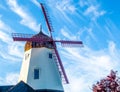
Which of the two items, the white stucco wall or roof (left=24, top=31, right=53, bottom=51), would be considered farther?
roof (left=24, top=31, right=53, bottom=51)

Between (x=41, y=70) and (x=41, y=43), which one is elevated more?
(x=41, y=43)

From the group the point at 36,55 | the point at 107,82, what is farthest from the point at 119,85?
the point at 36,55

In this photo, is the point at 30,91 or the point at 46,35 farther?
the point at 46,35

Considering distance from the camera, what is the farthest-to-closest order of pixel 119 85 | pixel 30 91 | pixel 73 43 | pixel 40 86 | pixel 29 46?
pixel 73 43 → pixel 29 46 → pixel 40 86 → pixel 30 91 → pixel 119 85

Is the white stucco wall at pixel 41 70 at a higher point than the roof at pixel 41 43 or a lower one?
lower

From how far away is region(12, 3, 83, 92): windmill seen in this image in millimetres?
46344

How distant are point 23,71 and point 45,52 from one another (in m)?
4.32

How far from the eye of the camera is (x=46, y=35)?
50656mm

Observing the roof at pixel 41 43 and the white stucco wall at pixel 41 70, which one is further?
the roof at pixel 41 43

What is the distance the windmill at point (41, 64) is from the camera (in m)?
46.3

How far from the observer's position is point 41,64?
155ft

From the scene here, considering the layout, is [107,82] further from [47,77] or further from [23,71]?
[23,71]

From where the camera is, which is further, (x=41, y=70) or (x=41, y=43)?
(x=41, y=43)

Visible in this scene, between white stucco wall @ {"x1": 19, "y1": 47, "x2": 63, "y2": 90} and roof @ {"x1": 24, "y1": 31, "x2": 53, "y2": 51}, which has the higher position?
roof @ {"x1": 24, "y1": 31, "x2": 53, "y2": 51}
